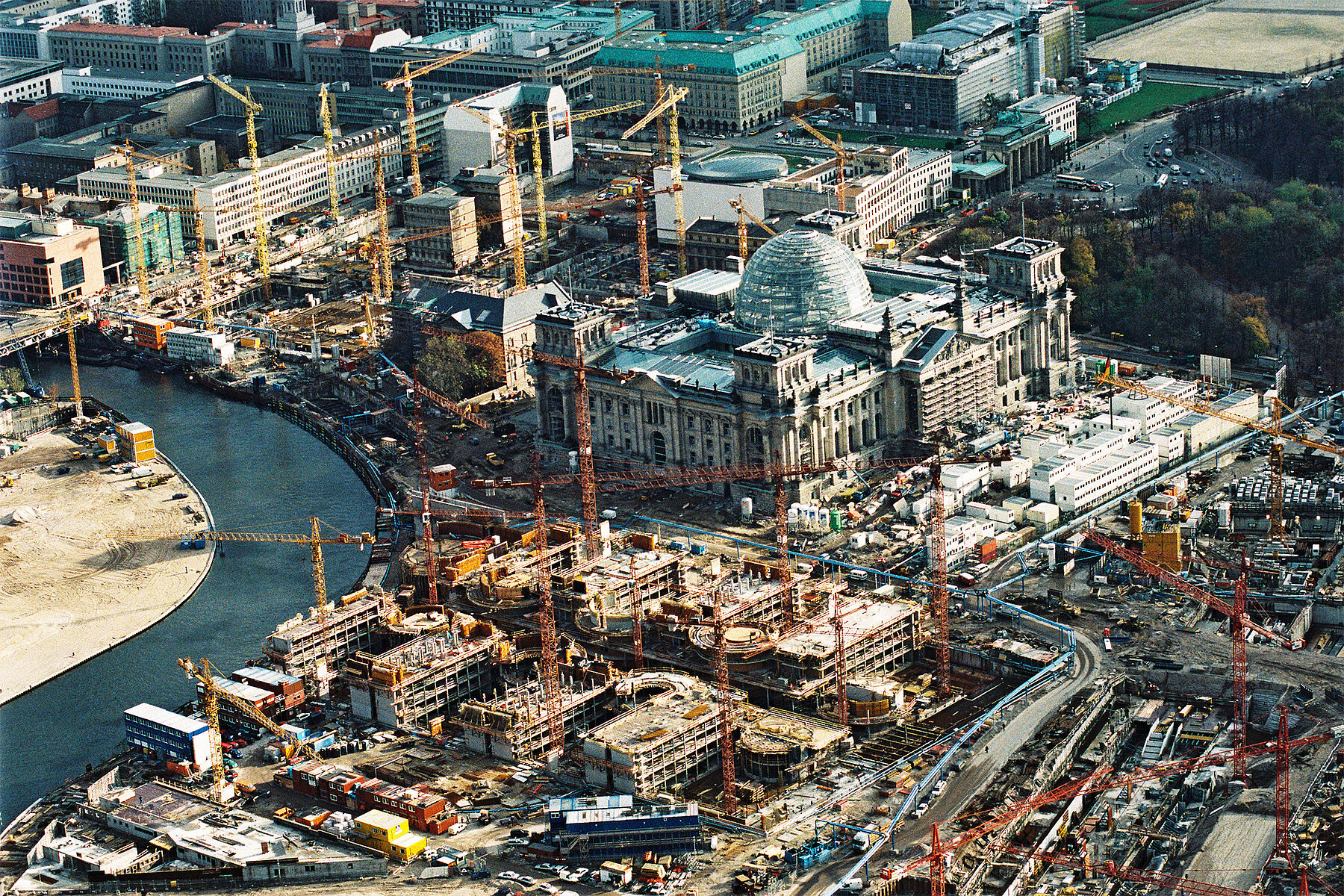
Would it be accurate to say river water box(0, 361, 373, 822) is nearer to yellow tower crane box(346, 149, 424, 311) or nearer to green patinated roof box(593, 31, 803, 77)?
yellow tower crane box(346, 149, 424, 311)

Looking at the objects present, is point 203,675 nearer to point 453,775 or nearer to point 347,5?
point 453,775

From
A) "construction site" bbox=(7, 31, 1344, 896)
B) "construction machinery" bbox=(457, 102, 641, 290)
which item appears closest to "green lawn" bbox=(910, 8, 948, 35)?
"construction machinery" bbox=(457, 102, 641, 290)

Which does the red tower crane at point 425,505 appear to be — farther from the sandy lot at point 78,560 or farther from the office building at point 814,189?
the office building at point 814,189

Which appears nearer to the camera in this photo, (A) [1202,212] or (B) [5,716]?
(B) [5,716]

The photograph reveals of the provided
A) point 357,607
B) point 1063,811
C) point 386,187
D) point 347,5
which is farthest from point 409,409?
point 347,5

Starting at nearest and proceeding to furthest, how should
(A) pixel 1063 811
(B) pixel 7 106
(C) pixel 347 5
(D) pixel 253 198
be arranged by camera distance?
(A) pixel 1063 811, (D) pixel 253 198, (B) pixel 7 106, (C) pixel 347 5

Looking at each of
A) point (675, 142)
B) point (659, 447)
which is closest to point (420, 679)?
point (659, 447)
